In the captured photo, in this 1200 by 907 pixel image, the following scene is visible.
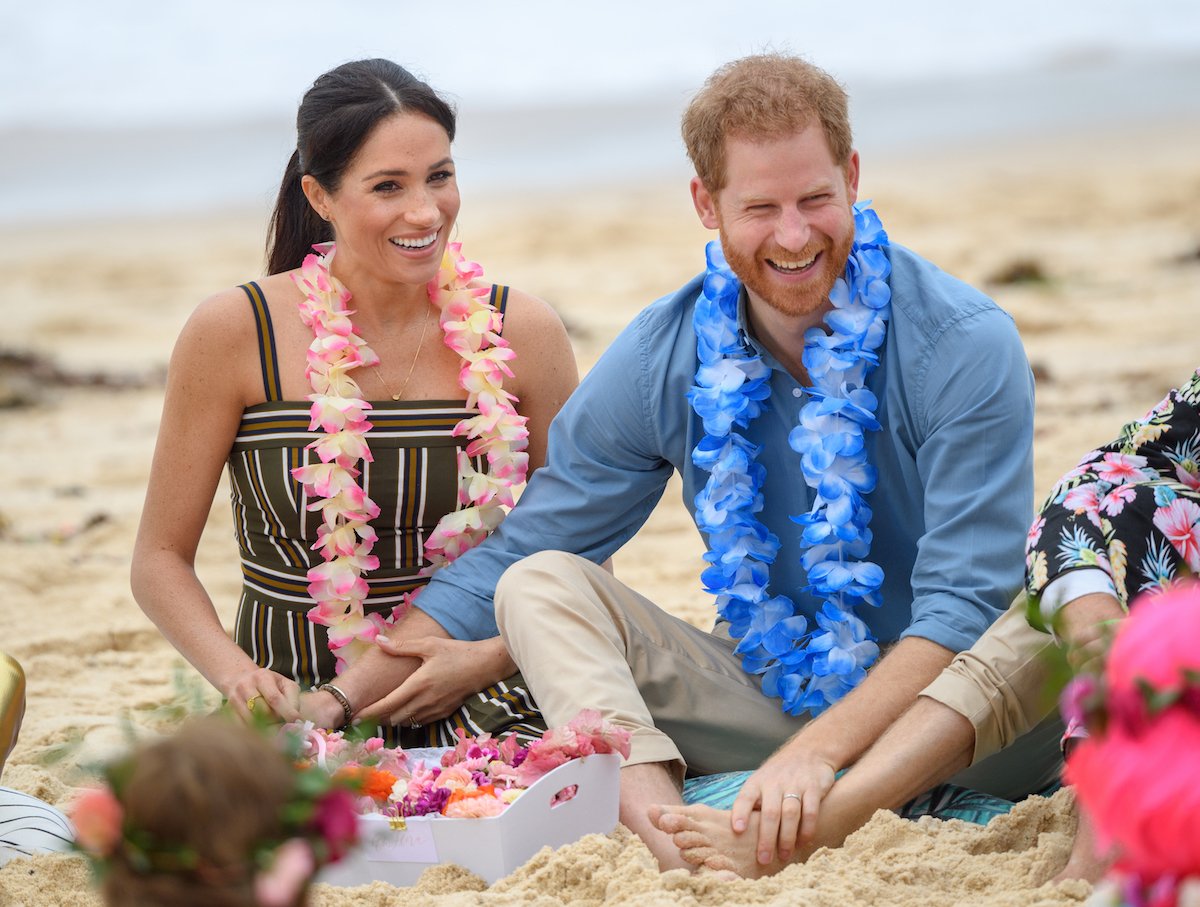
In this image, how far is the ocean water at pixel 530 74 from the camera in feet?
74.3

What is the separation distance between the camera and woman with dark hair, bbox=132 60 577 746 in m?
3.79

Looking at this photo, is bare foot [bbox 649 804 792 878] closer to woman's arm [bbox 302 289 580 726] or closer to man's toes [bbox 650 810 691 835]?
man's toes [bbox 650 810 691 835]

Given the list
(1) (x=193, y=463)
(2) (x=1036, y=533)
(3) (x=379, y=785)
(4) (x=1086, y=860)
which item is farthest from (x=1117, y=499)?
(1) (x=193, y=463)

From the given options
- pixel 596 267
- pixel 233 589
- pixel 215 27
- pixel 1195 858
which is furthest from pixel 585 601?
pixel 215 27

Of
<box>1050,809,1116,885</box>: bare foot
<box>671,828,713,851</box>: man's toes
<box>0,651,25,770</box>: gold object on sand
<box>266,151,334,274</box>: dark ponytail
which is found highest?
<box>266,151,334,274</box>: dark ponytail

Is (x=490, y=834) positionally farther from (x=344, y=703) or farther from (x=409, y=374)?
(x=409, y=374)

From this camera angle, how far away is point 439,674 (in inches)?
145

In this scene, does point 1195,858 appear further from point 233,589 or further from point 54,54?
point 54,54

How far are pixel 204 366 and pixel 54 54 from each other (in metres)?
28.8

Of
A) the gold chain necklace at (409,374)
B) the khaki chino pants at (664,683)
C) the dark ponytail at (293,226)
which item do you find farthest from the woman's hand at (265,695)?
the dark ponytail at (293,226)

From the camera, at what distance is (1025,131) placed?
842 inches

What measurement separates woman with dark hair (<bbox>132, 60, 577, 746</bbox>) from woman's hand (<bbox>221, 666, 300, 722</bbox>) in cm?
9

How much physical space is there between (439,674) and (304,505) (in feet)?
1.85

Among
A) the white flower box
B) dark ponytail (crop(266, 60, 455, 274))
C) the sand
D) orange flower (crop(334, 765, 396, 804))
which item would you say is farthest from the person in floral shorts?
dark ponytail (crop(266, 60, 455, 274))
